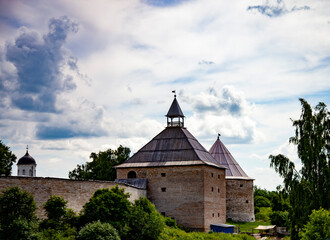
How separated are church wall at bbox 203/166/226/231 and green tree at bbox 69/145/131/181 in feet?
51.0

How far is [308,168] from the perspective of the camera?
32.7 meters

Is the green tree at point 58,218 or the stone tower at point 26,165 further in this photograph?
the stone tower at point 26,165

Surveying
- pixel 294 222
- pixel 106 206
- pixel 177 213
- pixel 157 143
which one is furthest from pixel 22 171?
pixel 294 222

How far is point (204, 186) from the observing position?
40.9 meters

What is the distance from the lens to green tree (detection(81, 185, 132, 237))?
29.5 m

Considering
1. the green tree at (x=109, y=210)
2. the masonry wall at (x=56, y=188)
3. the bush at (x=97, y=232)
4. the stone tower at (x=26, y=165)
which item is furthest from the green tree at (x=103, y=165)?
the bush at (x=97, y=232)

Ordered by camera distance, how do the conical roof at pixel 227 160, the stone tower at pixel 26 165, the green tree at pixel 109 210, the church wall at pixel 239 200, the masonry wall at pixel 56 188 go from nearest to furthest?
the masonry wall at pixel 56 188 < the green tree at pixel 109 210 < the church wall at pixel 239 200 < the conical roof at pixel 227 160 < the stone tower at pixel 26 165

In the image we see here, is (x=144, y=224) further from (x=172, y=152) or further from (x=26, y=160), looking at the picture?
(x=26, y=160)

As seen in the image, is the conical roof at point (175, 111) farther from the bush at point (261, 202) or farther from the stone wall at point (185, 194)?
the bush at point (261, 202)

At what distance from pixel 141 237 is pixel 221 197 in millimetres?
15048

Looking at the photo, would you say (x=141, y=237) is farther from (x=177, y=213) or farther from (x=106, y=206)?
(x=177, y=213)

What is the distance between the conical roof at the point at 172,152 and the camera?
42625 mm

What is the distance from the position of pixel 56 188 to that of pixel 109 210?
3.41m

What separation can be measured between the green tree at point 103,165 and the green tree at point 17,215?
29078 millimetres
